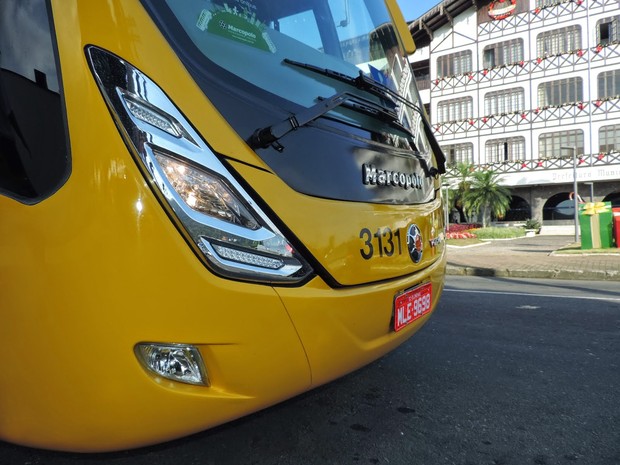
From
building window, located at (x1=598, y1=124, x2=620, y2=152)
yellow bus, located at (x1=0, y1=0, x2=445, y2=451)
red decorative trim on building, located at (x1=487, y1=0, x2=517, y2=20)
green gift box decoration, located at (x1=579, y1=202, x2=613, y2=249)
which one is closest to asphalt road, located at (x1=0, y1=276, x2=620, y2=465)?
yellow bus, located at (x1=0, y1=0, x2=445, y2=451)

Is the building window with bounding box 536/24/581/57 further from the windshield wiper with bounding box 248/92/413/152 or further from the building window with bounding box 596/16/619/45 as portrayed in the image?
the windshield wiper with bounding box 248/92/413/152

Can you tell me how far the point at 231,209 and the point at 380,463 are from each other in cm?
108

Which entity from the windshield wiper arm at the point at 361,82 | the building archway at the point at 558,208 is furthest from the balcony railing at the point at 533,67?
the windshield wiper arm at the point at 361,82

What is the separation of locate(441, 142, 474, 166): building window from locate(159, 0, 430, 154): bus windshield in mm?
30162

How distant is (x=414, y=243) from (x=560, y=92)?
3099 cm

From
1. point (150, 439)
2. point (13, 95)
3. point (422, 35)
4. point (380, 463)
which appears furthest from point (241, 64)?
point (422, 35)

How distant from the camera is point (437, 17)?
31.0 metres

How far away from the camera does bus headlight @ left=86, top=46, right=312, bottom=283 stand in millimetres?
1152

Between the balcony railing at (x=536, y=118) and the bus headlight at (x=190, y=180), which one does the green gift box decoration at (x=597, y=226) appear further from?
the balcony railing at (x=536, y=118)

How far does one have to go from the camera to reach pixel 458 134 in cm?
3100

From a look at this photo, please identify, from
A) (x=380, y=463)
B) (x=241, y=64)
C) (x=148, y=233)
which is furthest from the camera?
(x=380, y=463)

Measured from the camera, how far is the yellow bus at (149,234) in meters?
1.13

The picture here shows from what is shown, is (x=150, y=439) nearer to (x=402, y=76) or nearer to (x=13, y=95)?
(x=13, y=95)

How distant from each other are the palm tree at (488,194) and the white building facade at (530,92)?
3.43 ft
